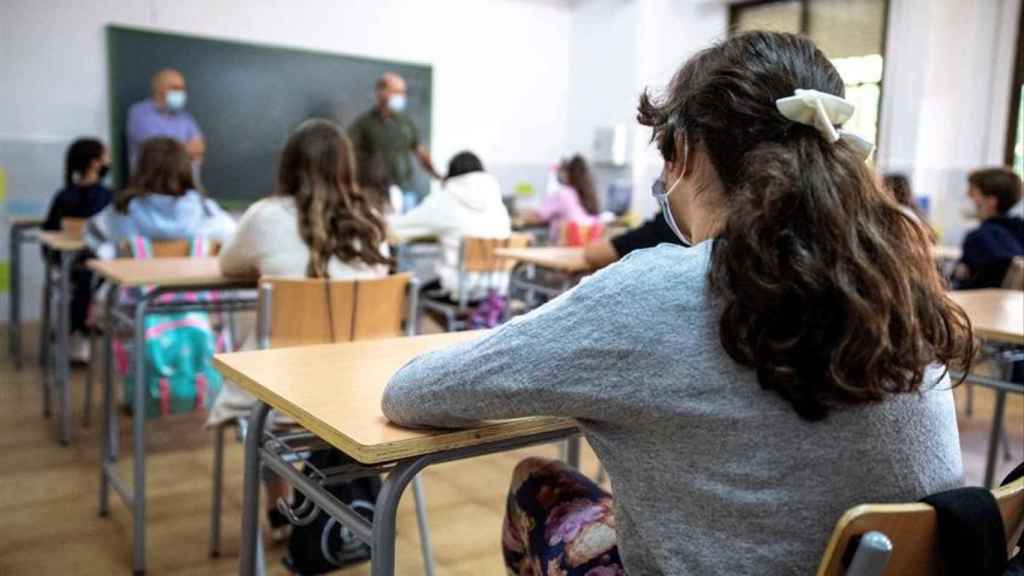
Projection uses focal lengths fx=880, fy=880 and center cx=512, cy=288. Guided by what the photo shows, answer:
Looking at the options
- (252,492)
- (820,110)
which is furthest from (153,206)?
(820,110)

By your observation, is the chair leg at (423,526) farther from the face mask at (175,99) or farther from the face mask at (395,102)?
the face mask at (395,102)

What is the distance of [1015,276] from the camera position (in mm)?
3096

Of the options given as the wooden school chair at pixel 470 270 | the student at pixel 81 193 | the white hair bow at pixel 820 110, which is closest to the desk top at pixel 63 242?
the student at pixel 81 193

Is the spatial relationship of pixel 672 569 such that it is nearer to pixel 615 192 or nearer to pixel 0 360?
pixel 0 360

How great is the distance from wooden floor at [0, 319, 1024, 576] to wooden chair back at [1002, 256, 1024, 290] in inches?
26.0

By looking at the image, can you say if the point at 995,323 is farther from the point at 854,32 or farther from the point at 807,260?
the point at 854,32

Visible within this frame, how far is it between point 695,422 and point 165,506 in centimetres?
214

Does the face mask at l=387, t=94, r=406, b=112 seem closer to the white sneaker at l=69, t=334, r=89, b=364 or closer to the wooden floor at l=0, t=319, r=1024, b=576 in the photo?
the white sneaker at l=69, t=334, r=89, b=364

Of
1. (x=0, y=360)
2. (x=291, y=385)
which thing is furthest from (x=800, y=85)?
(x=0, y=360)

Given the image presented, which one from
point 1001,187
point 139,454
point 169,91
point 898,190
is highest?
point 169,91

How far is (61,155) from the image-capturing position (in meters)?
5.43

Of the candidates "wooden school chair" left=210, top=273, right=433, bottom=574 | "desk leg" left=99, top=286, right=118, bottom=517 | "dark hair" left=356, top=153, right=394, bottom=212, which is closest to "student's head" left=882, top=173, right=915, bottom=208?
"wooden school chair" left=210, top=273, right=433, bottom=574

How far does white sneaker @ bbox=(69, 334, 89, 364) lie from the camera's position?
4.14 m

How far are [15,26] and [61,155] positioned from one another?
2.55 ft
